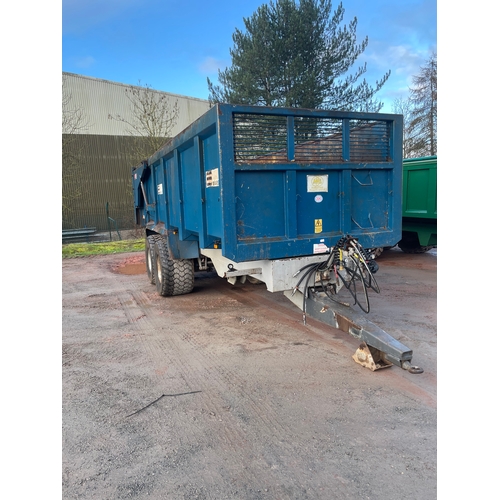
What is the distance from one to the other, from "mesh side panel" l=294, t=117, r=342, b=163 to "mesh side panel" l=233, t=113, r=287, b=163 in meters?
0.18

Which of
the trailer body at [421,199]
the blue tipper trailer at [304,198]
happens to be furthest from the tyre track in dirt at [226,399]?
the trailer body at [421,199]

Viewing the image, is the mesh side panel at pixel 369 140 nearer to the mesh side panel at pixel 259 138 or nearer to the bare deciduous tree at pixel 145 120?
the mesh side panel at pixel 259 138

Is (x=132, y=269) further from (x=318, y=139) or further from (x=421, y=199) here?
(x=421, y=199)

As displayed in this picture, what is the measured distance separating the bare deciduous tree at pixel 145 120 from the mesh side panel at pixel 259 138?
1438 centimetres

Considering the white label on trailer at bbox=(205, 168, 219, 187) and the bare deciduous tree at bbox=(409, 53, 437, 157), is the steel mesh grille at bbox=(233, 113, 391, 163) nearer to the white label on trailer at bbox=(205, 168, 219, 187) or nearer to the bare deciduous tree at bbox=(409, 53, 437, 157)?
the white label on trailer at bbox=(205, 168, 219, 187)

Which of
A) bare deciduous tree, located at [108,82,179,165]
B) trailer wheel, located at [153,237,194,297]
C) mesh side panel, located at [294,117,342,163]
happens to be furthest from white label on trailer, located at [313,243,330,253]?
bare deciduous tree, located at [108,82,179,165]

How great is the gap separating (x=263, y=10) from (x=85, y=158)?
12481 mm

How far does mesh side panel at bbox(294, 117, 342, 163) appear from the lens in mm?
4191

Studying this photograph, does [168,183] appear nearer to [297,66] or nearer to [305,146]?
[305,146]

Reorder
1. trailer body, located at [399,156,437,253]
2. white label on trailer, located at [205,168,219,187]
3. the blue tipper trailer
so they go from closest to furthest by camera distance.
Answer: the blue tipper trailer → white label on trailer, located at [205,168,219,187] → trailer body, located at [399,156,437,253]

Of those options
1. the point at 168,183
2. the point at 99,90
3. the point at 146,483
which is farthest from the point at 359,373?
the point at 99,90

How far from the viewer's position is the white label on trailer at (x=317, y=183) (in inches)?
167

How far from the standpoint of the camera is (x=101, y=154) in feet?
75.2

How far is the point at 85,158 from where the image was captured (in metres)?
22.5
